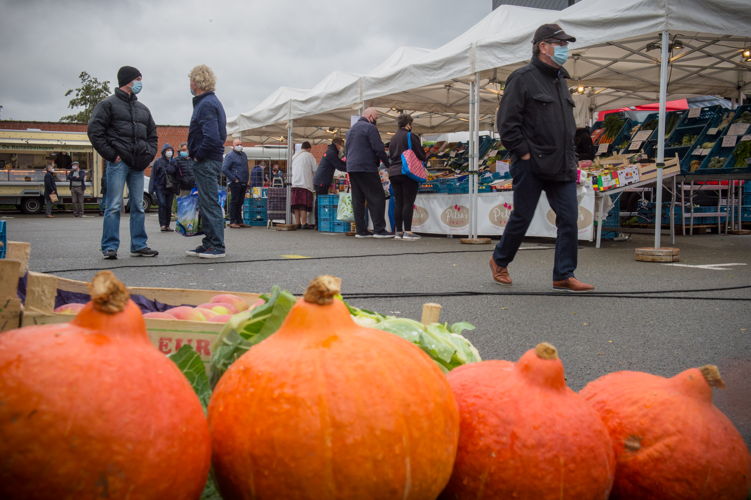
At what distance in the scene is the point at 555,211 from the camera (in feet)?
16.8

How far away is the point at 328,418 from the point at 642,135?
522 inches

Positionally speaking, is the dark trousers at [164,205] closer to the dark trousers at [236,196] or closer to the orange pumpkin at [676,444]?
the dark trousers at [236,196]

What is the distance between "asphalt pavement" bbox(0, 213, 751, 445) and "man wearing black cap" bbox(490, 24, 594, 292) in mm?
460

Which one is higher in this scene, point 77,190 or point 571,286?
point 77,190

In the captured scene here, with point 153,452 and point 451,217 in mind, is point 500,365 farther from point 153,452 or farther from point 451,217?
point 451,217

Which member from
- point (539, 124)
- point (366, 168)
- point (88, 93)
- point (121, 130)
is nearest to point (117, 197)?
point (121, 130)

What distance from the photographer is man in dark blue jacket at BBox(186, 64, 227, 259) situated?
23.6 ft

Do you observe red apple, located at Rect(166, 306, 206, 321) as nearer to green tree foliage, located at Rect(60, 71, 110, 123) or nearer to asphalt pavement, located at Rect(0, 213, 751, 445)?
asphalt pavement, located at Rect(0, 213, 751, 445)

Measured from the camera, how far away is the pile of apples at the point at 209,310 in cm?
198

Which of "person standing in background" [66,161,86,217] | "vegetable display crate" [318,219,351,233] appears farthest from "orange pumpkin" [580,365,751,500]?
"person standing in background" [66,161,86,217]

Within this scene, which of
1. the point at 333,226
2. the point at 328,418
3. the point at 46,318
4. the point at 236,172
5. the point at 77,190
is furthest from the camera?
the point at 77,190

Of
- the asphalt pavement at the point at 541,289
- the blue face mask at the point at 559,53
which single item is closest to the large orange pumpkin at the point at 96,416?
the asphalt pavement at the point at 541,289

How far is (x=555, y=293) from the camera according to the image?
16.5 ft

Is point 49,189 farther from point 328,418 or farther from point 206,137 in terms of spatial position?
point 328,418
